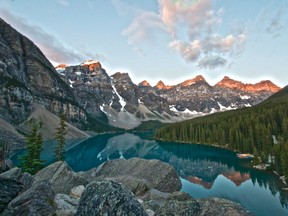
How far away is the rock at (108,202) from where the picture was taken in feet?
39.8

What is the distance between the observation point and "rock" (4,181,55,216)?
1703 centimetres

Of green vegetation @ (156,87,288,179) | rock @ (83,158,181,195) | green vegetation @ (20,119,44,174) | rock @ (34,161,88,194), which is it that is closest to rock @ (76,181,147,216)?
rock @ (34,161,88,194)

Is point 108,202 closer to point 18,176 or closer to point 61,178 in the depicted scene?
point 18,176

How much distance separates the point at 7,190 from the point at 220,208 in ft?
53.0

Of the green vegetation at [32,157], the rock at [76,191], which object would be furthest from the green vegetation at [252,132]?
the rock at [76,191]

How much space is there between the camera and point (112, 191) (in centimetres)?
1263

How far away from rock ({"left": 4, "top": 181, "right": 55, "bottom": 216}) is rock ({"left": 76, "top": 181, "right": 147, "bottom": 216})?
5.82m

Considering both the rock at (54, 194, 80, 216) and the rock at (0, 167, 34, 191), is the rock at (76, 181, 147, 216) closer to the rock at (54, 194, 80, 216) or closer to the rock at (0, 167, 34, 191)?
the rock at (54, 194, 80, 216)

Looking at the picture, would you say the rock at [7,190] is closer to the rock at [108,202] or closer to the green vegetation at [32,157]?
the rock at [108,202]

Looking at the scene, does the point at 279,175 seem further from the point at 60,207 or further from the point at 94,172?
the point at 60,207

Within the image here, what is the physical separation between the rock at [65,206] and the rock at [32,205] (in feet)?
3.13

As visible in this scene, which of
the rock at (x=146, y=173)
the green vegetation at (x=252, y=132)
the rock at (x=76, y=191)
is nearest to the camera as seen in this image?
the rock at (x=76, y=191)

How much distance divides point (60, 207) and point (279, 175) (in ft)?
256

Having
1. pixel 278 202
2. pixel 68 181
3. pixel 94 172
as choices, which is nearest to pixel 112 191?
pixel 68 181
